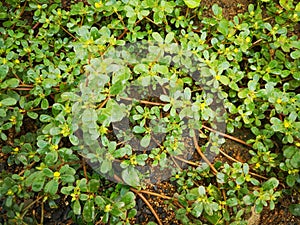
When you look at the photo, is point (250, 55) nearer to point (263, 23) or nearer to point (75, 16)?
point (263, 23)

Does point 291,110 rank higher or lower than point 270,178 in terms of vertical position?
higher

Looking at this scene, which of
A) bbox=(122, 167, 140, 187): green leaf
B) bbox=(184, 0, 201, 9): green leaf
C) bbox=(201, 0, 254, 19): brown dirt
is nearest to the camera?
bbox=(122, 167, 140, 187): green leaf

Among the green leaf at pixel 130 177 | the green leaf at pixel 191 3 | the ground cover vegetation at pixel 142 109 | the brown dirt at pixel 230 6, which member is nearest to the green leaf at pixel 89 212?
the ground cover vegetation at pixel 142 109

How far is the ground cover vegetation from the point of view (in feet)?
5.39

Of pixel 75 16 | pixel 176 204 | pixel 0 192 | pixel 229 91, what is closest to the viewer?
pixel 0 192

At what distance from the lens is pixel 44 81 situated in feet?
5.72

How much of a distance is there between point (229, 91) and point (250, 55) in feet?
0.74

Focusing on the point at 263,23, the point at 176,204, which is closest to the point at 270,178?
the point at 176,204

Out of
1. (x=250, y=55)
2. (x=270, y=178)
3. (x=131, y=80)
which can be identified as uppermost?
(x=250, y=55)

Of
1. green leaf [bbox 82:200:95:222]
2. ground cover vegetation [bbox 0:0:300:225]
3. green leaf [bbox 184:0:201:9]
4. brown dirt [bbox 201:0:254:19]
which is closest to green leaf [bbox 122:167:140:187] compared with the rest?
ground cover vegetation [bbox 0:0:300:225]

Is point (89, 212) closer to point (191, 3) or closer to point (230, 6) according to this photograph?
point (191, 3)

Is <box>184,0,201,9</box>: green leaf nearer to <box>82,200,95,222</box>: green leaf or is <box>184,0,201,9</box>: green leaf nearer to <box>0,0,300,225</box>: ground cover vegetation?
<box>0,0,300,225</box>: ground cover vegetation

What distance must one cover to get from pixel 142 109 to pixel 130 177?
0.29 metres

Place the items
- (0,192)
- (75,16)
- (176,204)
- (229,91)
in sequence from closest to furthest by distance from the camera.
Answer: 1. (0,192)
2. (176,204)
3. (229,91)
4. (75,16)
